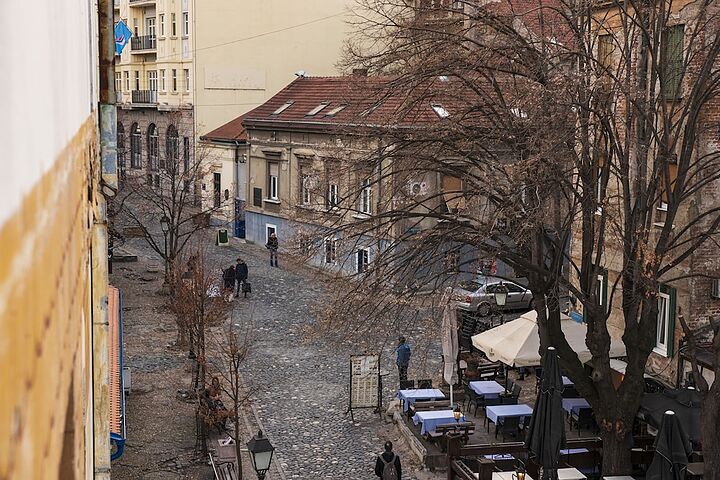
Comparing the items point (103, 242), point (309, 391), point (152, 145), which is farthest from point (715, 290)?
point (152, 145)

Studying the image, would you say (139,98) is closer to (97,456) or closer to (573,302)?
(573,302)

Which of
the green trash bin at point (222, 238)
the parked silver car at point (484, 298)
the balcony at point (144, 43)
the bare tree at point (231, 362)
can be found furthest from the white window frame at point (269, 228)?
the balcony at point (144, 43)

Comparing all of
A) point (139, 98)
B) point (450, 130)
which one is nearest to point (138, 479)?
point (450, 130)

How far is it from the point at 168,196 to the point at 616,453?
1121 inches

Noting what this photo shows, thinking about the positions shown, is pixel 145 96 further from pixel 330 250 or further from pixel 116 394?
pixel 116 394

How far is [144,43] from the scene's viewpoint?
55938 millimetres

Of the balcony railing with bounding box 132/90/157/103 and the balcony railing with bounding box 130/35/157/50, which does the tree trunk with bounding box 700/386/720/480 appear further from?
the balcony railing with bounding box 130/35/157/50

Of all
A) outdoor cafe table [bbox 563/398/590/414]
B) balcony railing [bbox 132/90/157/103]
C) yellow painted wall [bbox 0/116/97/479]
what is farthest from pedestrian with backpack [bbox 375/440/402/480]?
balcony railing [bbox 132/90/157/103]

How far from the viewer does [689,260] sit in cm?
1917

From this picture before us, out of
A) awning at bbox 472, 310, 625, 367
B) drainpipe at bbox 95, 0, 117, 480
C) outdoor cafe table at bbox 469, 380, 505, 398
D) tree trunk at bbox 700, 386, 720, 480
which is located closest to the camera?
drainpipe at bbox 95, 0, 117, 480

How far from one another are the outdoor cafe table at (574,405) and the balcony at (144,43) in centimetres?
4138

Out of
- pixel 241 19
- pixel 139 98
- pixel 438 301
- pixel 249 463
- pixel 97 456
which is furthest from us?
A: pixel 139 98

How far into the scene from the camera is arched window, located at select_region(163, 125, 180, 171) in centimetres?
3636

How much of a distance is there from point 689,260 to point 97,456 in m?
16.8
